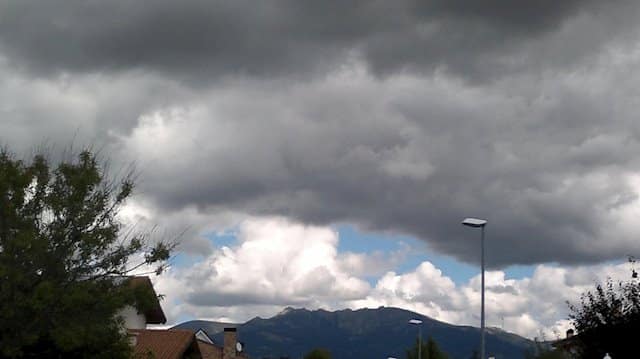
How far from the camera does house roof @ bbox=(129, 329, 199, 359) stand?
146 feet

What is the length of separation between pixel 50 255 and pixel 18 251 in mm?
824

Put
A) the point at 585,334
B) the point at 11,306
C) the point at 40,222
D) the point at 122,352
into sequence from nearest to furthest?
the point at 11,306
the point at 40,222
the point at 122,352
the point at 585,334

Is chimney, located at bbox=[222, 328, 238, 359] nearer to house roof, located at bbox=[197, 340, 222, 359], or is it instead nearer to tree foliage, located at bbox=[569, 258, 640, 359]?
house roof, located at bbox=[197, 340, 222, 359]

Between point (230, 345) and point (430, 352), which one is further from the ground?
point (430, 352)

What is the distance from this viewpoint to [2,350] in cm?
2347

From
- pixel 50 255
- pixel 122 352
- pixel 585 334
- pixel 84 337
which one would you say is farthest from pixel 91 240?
pixel 585 334

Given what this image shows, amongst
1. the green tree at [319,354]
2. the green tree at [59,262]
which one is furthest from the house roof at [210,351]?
the green tree at [319,354]

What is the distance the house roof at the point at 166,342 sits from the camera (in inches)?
1754

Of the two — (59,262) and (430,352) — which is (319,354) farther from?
(59,262)

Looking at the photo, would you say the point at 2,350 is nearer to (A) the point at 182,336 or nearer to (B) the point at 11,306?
(B) the point at 11,306

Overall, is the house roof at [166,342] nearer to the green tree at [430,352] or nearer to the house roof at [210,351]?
the house roof at [210,351]

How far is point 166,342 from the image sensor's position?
46375 millimetres

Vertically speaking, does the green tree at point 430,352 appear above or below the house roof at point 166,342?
above

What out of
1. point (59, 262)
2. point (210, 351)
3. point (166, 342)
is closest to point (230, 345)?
point (210, 351)
